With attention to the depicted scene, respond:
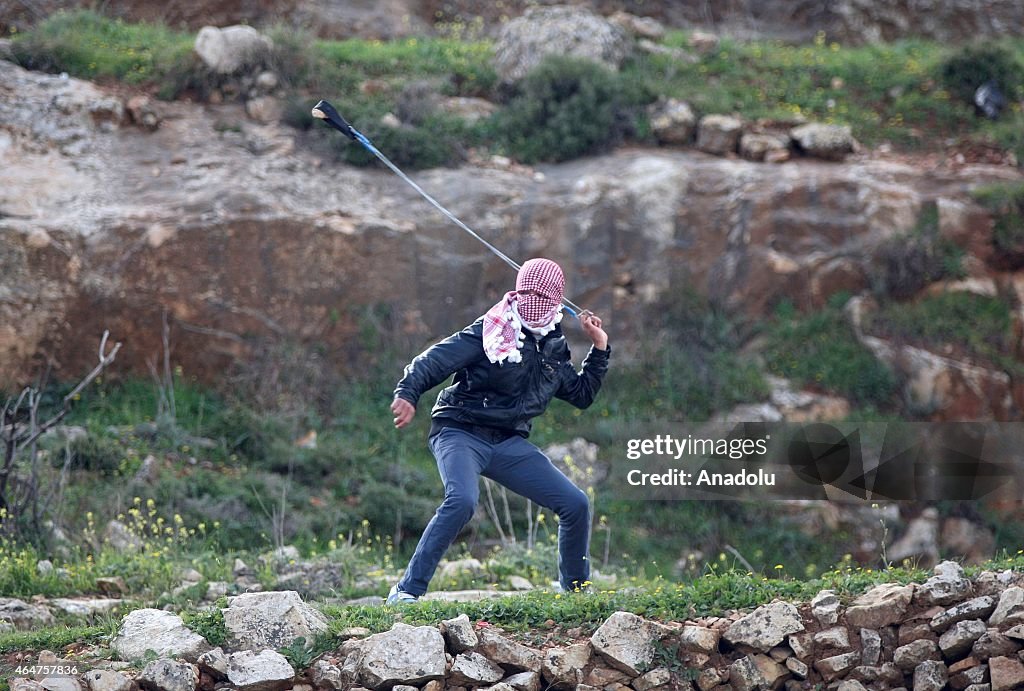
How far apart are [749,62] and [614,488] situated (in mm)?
6647

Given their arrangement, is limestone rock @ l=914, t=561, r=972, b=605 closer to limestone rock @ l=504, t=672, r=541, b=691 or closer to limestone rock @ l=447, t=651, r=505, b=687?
limestone rock @ l=504, t=672, r=541, b=691

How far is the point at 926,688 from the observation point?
17.9 ft

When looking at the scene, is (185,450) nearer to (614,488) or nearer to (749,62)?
(614,488)

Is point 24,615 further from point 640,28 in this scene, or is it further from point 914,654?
point 640,28

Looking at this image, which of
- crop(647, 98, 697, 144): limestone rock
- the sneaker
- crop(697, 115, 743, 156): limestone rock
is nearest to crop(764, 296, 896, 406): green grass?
crop(697, 115, 743, 156): limestone rock

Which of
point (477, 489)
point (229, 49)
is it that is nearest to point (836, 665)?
point (477, 489)

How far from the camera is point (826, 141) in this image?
1300cm

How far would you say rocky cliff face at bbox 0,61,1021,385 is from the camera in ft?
36.7

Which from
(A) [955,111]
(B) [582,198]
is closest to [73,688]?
(B) [582,198]

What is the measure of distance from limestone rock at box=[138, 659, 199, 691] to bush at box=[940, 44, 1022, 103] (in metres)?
11.6

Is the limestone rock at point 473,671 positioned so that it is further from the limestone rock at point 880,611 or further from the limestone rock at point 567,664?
the limestone rock at point 880,611

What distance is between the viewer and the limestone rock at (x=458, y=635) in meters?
5.52

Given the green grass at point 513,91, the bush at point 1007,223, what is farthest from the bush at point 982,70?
the bush at point 1007,223

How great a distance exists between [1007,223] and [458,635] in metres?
8.62
